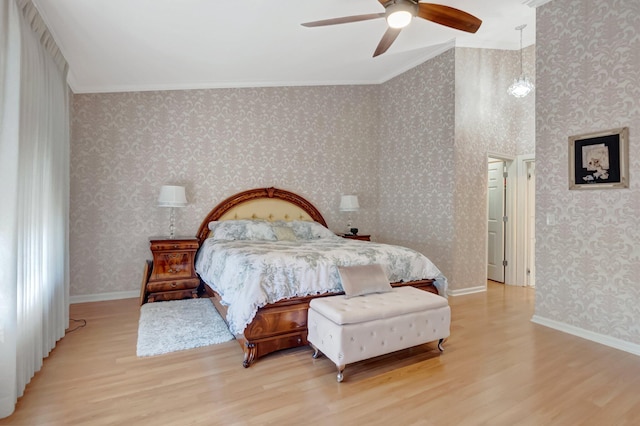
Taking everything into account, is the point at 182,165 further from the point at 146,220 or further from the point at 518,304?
the point at 518,304

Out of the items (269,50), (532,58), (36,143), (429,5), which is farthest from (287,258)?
(532,58)

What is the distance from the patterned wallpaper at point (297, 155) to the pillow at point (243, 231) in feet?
1.75

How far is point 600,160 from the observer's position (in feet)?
9.96

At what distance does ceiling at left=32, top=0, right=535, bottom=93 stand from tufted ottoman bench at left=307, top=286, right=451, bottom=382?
262 cm

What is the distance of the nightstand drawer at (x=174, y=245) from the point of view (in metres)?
4.05

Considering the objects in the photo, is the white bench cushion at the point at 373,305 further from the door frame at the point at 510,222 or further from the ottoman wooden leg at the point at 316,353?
the door frame at the point at 510,222

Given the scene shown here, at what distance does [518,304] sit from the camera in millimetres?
4180

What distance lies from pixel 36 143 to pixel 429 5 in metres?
2.94

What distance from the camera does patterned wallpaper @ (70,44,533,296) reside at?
4.29 metres

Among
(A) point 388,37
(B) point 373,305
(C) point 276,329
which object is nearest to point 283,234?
(C) point 276,329

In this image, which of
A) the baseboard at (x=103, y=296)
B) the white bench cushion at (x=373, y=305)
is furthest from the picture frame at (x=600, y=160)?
the baseboard at (x=103, y=296)

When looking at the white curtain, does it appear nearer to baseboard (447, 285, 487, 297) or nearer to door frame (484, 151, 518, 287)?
baseboard (447, 285, 487, 297)

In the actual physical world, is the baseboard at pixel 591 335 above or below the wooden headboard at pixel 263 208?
below

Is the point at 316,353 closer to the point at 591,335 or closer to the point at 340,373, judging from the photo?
the point at 340,373
